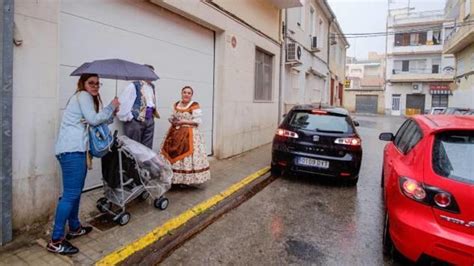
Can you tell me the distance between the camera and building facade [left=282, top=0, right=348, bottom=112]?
11.6 m

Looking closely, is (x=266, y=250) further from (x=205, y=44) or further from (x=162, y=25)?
(x=205, y=44)

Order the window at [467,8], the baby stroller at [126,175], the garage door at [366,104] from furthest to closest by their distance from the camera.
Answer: the garage door at [366,104]
the window at [467,8]
the baby stroller at [126,175]

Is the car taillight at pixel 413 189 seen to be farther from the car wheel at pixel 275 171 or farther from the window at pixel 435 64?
the window at pixel 435 64

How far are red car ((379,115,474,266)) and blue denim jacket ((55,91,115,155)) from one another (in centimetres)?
284

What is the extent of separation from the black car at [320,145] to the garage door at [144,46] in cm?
197

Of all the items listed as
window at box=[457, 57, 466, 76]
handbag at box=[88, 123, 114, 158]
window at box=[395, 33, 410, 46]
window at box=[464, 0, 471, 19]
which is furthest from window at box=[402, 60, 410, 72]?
handbag at box=[88, 123, 114, 158]

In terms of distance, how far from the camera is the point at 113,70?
3.08 metres

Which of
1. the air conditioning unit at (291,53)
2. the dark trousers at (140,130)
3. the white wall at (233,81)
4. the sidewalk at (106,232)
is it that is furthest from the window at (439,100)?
the dark trousers at (140,130)

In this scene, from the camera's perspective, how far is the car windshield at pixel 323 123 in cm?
546

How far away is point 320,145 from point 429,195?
2844mm

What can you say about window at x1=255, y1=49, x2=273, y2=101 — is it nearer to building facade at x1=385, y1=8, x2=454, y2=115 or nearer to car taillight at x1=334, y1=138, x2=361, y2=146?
car taillight at x1=334, y1=138, x2=361, y2=146

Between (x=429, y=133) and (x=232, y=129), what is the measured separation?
493 cm

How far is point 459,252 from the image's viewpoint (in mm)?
2338

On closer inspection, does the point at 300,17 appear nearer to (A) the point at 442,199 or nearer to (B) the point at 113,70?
(B) the point at 113,70
